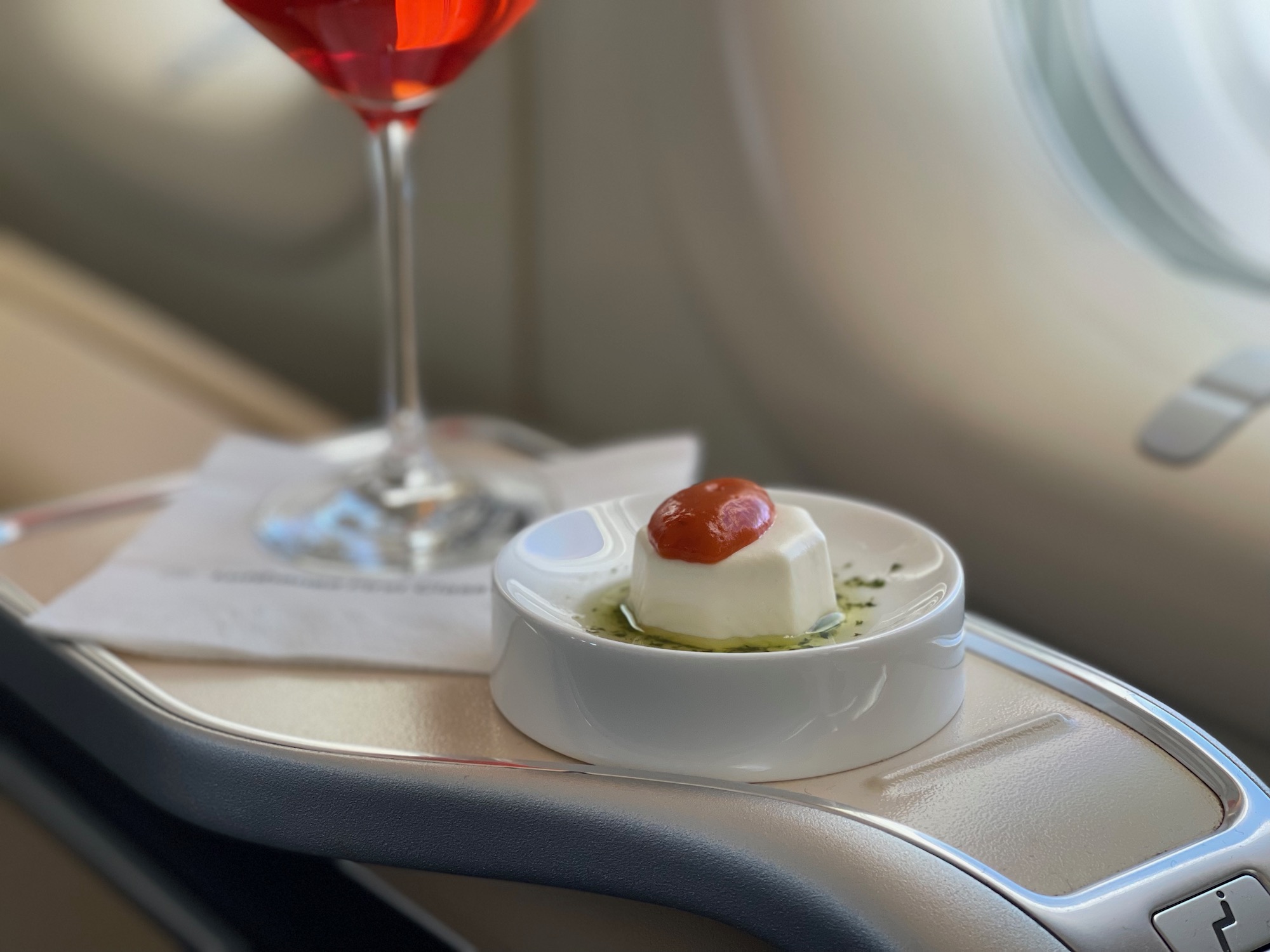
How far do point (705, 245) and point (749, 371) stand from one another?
0.30 feet

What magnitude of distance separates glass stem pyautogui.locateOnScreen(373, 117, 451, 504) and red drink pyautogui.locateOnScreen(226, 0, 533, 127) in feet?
0.11

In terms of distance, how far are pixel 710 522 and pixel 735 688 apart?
57 millimetres

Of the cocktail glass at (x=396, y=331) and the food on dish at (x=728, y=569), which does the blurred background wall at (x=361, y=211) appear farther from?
the food on dish at (x=728, y=569)

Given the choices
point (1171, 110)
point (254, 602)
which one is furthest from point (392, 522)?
point (1171, 110)

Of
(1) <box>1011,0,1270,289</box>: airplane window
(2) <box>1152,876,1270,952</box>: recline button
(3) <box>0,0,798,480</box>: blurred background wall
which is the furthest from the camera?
(3) <box>0,0,798,480</box>: blurred background wall

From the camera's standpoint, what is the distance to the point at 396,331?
0.62 m

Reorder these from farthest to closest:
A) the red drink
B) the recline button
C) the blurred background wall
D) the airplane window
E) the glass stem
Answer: the blurred background wall, the airplane window, the glass stem, the red drink, the recline button

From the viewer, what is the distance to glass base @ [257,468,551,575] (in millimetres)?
590

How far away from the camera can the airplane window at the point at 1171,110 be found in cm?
78

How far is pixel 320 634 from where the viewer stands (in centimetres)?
52

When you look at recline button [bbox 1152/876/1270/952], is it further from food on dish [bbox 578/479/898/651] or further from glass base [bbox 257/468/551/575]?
glass base [bbox 257/468/551/575]

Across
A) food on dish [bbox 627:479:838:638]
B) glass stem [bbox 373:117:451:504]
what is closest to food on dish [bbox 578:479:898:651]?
food on dish [bbox 627:479:838:638]

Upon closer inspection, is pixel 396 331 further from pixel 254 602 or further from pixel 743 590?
pixel 743 590

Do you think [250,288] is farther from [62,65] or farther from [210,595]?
[210,595]
